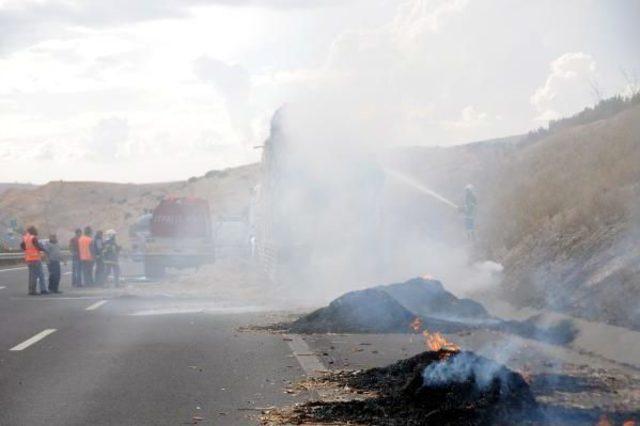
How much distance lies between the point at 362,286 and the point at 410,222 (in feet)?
54.2

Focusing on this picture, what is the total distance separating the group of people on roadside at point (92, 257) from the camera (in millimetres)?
27828

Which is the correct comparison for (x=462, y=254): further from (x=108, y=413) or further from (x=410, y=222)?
(x=108, y=413)

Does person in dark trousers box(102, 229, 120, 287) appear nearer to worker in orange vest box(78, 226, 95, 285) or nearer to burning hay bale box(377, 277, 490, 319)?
worker in orange vest box(78, 226, 95, 285)

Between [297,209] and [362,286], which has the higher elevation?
[297,209]

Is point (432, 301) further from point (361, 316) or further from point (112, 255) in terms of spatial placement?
point (112, 255)

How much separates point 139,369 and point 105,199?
386 feet

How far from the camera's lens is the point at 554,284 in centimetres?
1434

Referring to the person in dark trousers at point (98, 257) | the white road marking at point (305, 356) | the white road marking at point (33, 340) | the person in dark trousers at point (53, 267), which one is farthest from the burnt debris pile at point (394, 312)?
the person in dark trousers at point (98, 257)

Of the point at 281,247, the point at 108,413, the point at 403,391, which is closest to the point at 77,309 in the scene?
the point at 281,247

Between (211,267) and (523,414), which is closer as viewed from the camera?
(523,414)

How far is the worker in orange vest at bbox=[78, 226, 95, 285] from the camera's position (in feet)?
90.1

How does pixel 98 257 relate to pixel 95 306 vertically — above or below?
above

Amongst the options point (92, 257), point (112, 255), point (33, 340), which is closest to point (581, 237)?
point (33, 340)

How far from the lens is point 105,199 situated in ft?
411
